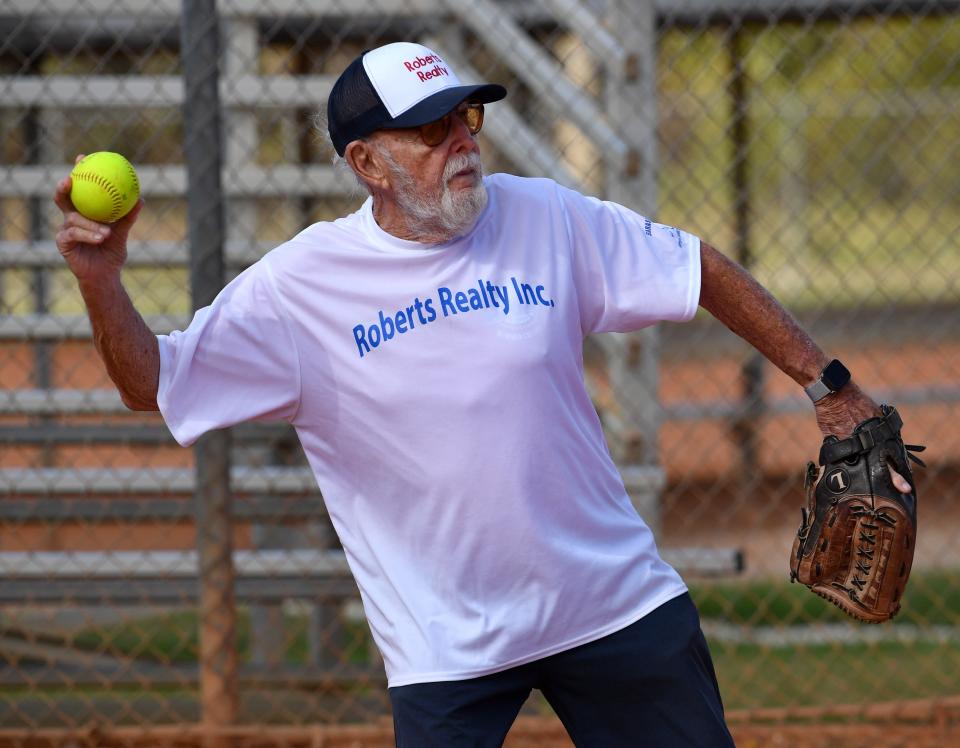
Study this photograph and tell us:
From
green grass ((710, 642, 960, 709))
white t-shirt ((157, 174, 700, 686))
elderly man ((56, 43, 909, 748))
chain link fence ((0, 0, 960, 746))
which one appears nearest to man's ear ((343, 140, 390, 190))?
elderly man ((56, 43, 909, 748))

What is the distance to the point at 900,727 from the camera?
4.28m

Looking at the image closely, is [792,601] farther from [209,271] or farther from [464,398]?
[464,398]

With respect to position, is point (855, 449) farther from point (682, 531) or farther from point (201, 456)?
point (682, 531)

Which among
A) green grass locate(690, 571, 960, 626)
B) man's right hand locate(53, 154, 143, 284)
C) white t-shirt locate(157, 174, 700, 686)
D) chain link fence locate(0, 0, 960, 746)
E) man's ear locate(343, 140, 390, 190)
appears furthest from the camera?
green grass locate(690, 571, 960, 626)

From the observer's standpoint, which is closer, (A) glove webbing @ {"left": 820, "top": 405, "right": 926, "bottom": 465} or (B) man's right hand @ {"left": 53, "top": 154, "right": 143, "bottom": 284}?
(B) man's right hand @ {"left": 53, "top": 154, "right": 143, "bottom": 284}

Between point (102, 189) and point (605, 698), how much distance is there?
1371 millimetres

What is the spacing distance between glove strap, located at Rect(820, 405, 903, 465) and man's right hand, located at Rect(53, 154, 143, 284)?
56.2 inches

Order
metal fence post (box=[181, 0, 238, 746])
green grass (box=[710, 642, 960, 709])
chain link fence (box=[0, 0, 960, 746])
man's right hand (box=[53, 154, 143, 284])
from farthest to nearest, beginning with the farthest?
green grass (box=[710, 642, 960, 709]) < chain link fence (box=[0, 0, 960, 746]) < metal fence post (box=[181, 0, 238, 746]) < man's right hand (box=[53, 154, 143, 284])

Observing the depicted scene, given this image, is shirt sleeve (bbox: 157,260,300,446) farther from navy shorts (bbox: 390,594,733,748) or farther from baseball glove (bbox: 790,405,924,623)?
baseball glove (bbox: 790,405,924,623)

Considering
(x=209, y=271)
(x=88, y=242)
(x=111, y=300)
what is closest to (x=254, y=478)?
(x=209, y=271)

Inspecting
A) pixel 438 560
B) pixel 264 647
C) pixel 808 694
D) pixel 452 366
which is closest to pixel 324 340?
pixel 452 366

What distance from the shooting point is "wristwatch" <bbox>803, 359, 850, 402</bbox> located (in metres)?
2.54

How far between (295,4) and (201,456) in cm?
187

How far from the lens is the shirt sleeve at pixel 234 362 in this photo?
8.06 feet
